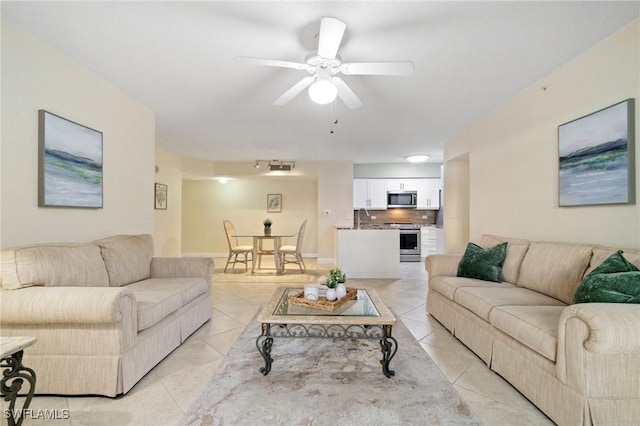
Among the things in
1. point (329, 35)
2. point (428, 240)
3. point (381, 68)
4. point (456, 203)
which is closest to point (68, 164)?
point (329, 35)

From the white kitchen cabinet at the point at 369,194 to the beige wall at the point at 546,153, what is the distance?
3283mm

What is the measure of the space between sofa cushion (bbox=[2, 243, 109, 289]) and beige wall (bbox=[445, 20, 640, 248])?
3895 millimetres

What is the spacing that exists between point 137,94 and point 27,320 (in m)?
2.45

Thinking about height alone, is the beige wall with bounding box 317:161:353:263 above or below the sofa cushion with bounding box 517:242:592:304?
above

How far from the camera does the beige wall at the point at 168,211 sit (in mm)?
5430

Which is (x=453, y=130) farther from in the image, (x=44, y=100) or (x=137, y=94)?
(x=44, y=100)

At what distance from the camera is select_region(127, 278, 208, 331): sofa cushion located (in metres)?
2.05

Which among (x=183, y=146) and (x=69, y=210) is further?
(x=183, y=146)

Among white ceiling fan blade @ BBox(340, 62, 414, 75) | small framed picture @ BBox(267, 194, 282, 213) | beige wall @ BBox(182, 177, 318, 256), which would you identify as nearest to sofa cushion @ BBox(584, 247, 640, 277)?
white ceiling fan blade @ BBox(340, 62, 414, 75)

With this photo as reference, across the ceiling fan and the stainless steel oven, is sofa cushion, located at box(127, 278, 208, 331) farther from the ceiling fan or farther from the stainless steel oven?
the stainless steel oven

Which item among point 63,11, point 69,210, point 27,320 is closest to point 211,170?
point 69,210

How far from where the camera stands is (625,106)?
2.04 m

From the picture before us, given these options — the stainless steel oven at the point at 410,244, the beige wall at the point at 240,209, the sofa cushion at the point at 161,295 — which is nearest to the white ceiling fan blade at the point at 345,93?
the sofa cushion at the point at 161,295

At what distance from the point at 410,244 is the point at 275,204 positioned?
3.66 metres
